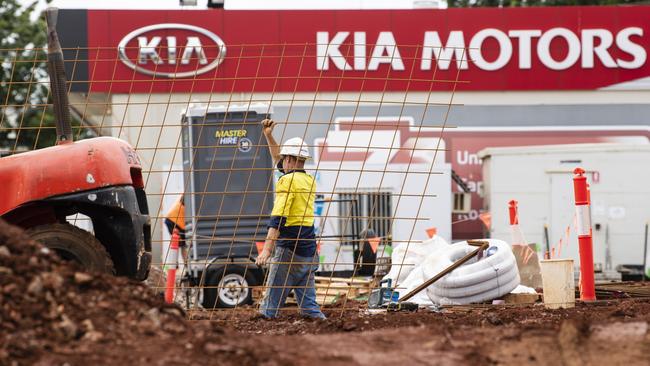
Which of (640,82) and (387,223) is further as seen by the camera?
(640,82)

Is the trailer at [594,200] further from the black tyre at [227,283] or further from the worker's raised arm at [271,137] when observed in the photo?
the worker's raised arm at [271,137]

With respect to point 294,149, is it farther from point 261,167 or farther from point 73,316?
point 261,167

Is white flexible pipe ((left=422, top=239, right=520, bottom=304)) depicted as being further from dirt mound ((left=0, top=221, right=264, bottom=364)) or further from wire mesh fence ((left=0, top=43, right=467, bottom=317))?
dirt mound ((left=0, top=221, right=264, bottom=364))

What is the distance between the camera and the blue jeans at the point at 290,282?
1078cm

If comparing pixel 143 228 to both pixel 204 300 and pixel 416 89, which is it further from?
pixel 416 89

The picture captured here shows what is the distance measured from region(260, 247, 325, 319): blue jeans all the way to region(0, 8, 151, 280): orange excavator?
2.20m

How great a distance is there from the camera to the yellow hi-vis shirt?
10.7 meters

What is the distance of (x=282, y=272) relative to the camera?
35.5 feet

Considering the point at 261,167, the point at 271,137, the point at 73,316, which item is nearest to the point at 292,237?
the point at 271,137

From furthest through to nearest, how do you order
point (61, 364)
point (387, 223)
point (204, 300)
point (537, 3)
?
point (537, 3) → point (387, 223) → point (204, 300) → point (61, 364)

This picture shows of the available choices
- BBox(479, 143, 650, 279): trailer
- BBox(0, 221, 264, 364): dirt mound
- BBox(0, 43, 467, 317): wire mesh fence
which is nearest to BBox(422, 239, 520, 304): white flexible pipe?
BBox(0, 43, 467, 317): wire mesh fence

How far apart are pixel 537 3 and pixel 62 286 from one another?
35.4 metres

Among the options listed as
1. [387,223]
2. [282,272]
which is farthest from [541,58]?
[282,272]

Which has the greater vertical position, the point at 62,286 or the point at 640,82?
the point at 640,82
